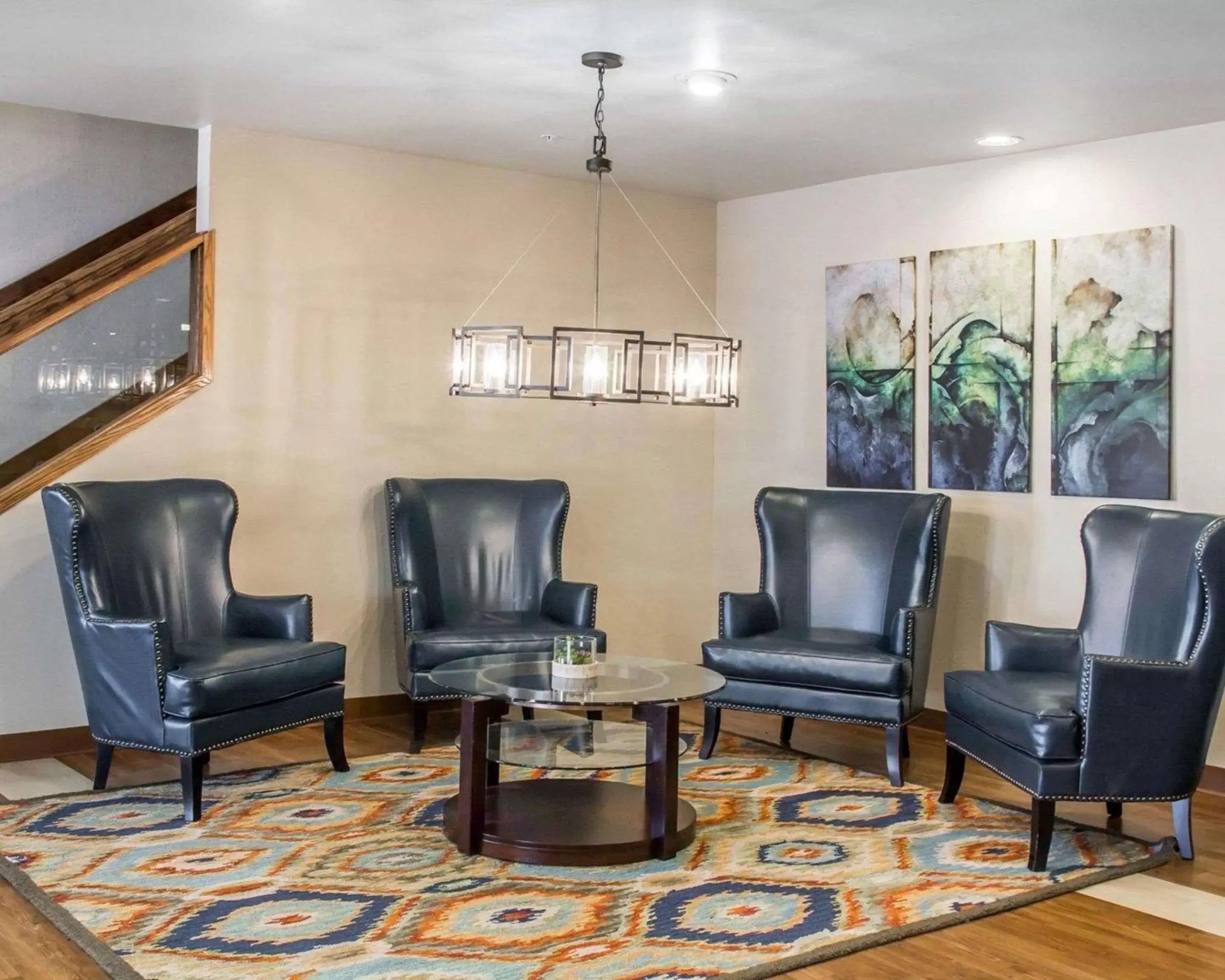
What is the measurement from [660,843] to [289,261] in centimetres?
313

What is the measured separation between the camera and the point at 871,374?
6.26 m

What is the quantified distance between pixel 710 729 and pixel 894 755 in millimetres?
773

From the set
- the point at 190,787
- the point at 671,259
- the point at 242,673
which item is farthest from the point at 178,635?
the point at 671,259

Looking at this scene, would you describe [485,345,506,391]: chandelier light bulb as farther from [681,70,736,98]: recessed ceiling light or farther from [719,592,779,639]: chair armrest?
[719,592,779,639]: chair armrest

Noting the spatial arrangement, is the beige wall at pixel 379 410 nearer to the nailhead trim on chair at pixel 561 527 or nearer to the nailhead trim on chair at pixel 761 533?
the nailhead trim on chair at pixel 561 527

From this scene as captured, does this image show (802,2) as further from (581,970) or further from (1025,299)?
(581,970)

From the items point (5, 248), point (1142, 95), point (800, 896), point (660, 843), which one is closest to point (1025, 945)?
point (800, 896)

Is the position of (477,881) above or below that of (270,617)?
below

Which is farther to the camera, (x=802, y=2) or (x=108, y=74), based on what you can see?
(x=108, y=74)

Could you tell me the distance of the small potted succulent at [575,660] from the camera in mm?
4219

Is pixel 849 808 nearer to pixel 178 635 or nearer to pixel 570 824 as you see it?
pixel 570 824

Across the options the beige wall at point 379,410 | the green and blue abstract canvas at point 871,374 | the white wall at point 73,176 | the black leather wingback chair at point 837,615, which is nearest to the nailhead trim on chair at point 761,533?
the black leather wingback chair at point 837,615

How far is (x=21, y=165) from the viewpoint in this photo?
6113 millimetres

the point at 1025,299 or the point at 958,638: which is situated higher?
the point at 1025,299
